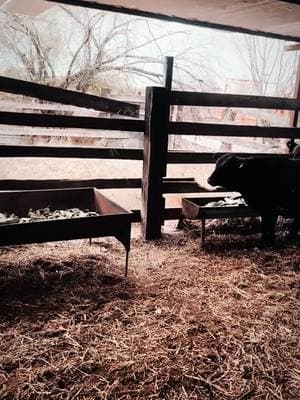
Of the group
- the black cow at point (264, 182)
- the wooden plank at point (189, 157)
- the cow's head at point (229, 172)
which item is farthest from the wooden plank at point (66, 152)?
the black cow at point (264, 182)

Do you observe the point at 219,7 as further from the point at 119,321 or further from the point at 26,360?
the point at 26,360

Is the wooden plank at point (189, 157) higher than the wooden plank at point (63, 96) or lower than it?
lower

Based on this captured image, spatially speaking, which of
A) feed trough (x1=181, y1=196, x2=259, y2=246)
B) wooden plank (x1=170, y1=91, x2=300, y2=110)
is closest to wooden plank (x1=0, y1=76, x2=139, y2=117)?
wooden plank (x1=170, y1=91, x2=300, y2=110)

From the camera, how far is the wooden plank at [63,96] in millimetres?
4441

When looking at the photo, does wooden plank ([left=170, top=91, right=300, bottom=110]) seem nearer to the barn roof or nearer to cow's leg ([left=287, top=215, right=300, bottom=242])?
the barn roof

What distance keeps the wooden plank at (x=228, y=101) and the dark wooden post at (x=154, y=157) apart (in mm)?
239

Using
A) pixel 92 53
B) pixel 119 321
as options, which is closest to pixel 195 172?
pixel 92 53

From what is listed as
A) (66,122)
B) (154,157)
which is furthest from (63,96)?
(154,157)

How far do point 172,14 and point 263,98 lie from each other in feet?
5.59

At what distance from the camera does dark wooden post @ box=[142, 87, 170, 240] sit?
506cm

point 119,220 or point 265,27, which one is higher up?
point 265,27

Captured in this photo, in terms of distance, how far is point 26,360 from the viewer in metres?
2.70

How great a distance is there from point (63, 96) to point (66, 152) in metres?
0.67

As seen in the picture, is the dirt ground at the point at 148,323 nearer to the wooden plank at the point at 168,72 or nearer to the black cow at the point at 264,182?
the black cow at the point at 264,182
